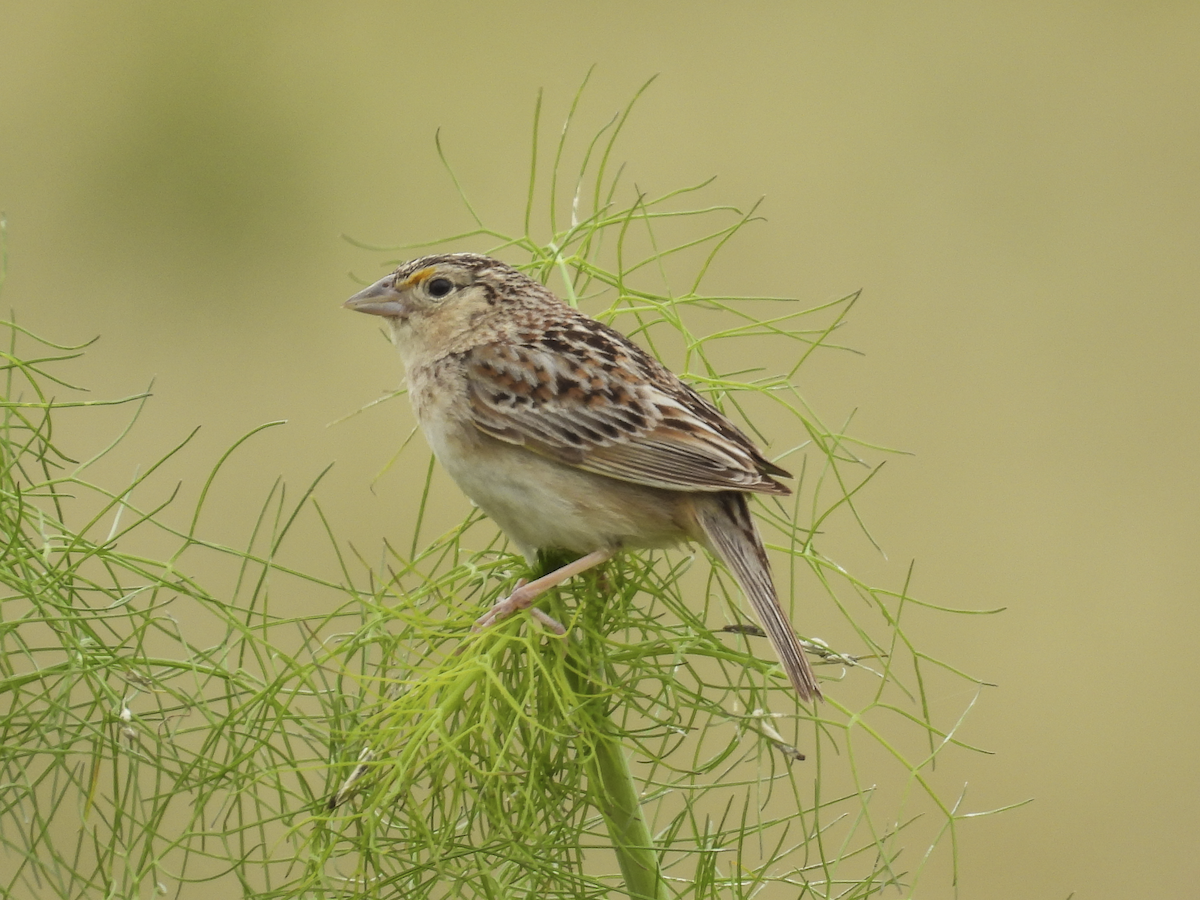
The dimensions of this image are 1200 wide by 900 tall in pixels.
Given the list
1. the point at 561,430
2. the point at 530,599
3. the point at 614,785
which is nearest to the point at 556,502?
the point at 561,430

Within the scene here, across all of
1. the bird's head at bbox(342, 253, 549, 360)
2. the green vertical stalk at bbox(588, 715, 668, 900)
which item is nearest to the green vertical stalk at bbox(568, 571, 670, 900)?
the green vertical stalk at bbox(588, 715, 668, 900)

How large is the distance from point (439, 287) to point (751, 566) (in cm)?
78

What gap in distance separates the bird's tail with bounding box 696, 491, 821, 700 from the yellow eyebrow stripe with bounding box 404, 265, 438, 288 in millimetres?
652

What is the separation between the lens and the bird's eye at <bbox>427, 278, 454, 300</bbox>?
214 centimetres

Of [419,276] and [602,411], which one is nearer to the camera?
[602,411]

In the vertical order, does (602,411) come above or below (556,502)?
above

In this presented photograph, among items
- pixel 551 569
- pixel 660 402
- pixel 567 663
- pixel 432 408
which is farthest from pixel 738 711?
pixel 432 408

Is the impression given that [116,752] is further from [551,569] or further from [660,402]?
[660,402]

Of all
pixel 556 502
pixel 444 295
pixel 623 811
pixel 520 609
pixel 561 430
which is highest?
pixel 444 295

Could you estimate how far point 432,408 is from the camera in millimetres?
2010

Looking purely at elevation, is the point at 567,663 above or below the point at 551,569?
below

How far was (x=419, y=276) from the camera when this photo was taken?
214cm

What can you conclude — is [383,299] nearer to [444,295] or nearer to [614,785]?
[444,295]

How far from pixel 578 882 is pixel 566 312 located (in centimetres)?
100
